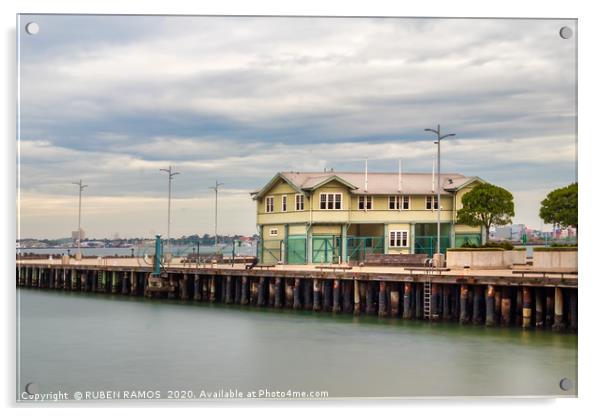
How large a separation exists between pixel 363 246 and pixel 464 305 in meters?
22.5

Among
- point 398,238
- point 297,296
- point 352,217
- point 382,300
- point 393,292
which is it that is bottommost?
point 297,296

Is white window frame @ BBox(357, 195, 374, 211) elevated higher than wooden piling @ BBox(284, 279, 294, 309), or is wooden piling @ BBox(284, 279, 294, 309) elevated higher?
white window frame @ BBox(357, 195, 374, 211)

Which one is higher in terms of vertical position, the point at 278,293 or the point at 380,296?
the point at 380,296

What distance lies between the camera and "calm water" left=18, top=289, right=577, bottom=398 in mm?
23859

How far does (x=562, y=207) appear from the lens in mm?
28391

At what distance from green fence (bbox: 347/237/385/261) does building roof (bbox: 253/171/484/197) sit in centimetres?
273

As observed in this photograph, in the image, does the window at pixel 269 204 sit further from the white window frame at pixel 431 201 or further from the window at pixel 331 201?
the white window frame at pixel 431 201

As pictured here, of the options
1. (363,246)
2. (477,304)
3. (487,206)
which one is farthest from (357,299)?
(363,246)

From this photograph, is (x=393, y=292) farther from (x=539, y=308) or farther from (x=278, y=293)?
(x=278, y=293)

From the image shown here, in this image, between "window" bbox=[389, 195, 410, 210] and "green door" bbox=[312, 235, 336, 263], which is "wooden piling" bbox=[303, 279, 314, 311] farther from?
"window" bbox=[389, 195, 410, 210]

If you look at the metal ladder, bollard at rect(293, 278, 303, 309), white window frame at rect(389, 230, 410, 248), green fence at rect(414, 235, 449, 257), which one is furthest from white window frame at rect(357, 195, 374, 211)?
the metal ladder

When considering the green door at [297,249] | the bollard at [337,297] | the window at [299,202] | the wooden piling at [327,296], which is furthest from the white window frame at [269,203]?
the bollard at [337,297]

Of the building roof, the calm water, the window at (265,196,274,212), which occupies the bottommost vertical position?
the calm water

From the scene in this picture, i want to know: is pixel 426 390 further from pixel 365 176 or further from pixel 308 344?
pixel 365 176
